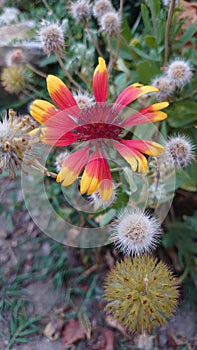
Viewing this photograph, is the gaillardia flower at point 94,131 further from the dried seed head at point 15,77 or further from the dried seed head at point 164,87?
the dried seed head at point 15,77

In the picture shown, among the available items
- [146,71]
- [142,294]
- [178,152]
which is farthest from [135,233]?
[146,71]

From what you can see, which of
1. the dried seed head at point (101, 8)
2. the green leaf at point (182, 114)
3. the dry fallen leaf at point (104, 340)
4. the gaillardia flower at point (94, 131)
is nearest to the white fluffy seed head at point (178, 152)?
the gaillardia flower at point (94, 131)

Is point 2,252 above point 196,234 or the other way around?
the other way around

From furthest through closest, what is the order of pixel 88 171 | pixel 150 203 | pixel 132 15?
pixel 132 15
pixel 150 203
pixel 88 171

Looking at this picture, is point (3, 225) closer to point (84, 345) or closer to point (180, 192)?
point (84, 345)

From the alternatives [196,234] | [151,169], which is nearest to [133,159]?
[151,169]

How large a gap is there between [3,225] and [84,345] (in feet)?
1.83

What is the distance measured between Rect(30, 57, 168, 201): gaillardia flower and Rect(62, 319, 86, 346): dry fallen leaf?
757 mm

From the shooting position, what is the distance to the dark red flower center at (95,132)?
29.0 inches

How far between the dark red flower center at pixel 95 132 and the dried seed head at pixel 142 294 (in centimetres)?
21

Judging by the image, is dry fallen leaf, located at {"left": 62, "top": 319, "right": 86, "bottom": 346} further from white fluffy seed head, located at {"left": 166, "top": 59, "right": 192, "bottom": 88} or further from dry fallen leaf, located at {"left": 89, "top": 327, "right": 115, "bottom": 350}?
white fluffy seed head, located at {"left": 166, "top": 59, "right": 192, "bottom": 88}

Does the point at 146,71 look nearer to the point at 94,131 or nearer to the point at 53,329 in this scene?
the point at 94,131

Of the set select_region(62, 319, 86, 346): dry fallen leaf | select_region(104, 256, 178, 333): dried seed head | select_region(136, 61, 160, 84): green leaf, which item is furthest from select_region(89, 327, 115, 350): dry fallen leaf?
select_region(136, 61, 160, 84): green leaf

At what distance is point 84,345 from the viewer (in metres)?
1.32
